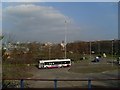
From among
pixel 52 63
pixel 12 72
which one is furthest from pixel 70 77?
pixel 52 63

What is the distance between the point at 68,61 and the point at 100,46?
17.1m

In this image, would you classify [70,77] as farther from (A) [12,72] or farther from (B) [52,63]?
(B) [52,63]

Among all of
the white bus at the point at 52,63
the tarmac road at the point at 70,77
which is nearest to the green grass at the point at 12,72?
the tarmac road at the point at 70,77

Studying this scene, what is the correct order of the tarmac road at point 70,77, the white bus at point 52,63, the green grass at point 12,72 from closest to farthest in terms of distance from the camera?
1. the green grass at point 12,72
2. the tarmac road at point 70,77
3. the white bus at point 52,63

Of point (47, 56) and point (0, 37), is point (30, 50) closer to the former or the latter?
point (47, 56)

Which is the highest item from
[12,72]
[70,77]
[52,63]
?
[12,72]

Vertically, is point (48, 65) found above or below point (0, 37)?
below

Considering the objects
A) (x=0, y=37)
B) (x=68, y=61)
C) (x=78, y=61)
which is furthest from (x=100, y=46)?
(x=0, y=37)

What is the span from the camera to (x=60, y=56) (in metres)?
38.3

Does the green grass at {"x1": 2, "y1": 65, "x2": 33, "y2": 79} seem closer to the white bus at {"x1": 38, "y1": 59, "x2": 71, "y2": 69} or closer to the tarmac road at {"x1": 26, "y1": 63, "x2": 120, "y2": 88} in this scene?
the tarmac road at {"x1": 26, "y1": 63, "x2": 120, "y2": 88}

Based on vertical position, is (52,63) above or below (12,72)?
below

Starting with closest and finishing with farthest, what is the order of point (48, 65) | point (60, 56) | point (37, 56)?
point (48, 65) → point (37, 56) → point (60, 56)

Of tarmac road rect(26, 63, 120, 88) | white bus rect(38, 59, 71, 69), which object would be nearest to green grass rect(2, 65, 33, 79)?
tarmac road rect(26, 63, 120, 88)

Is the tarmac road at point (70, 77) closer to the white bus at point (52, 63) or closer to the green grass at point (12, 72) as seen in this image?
the green grass at point (12, 72)
